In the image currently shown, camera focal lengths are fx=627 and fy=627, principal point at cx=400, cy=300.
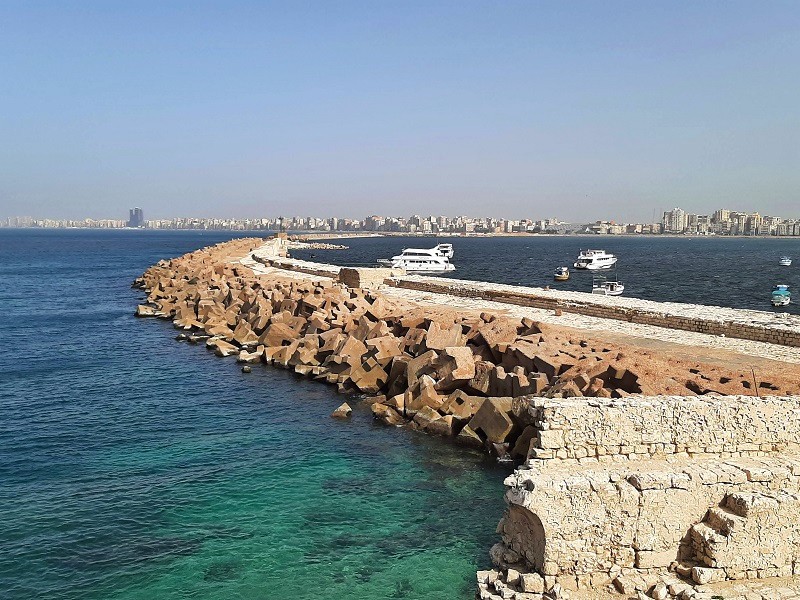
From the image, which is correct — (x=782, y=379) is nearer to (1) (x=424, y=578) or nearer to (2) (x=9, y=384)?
(1) (x=424, y=578)

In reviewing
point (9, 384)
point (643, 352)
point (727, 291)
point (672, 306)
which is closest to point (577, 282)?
point (727, 291)

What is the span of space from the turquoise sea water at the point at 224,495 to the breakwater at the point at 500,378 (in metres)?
0.82

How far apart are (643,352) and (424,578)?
8.54 metres

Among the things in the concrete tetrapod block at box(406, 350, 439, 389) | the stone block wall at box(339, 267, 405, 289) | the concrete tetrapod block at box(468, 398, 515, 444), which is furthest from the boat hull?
the concrete tetrapod block at box(468, 398, 515, 444)

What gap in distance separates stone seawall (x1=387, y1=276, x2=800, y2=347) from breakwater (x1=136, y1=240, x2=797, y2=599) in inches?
130

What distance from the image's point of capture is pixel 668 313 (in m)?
19.4

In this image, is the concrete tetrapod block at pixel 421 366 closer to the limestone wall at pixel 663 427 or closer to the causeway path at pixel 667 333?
the causeway path at pixel 667 333

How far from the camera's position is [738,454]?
8.12 m

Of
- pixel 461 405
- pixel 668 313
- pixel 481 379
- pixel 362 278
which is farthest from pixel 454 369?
pixel 362 278

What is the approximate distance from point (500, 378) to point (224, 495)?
6386mm

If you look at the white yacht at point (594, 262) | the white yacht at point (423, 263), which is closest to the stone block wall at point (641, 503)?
the white yacht at point (423, 263)

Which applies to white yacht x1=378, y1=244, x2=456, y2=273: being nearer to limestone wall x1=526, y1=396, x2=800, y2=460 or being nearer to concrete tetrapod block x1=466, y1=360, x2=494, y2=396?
concrete tetrapod block x1=466, y1=360, x2=494, y2=396

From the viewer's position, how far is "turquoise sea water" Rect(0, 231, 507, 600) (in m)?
8.80

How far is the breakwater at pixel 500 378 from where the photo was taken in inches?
298
